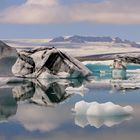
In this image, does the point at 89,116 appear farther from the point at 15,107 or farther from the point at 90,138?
the point at 15,107

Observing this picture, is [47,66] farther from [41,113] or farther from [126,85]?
[41,113]

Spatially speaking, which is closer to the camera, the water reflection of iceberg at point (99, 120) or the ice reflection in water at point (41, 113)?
the water reflection of iceberg at point (99, 120)

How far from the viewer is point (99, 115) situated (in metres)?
5.33

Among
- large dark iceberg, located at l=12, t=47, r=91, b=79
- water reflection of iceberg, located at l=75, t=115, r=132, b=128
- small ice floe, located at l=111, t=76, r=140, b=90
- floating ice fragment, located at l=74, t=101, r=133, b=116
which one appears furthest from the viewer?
large dark iceberg, located at l=12, t=47, r=91, b=79

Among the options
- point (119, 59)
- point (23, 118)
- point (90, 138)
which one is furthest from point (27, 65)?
point (90, 138)

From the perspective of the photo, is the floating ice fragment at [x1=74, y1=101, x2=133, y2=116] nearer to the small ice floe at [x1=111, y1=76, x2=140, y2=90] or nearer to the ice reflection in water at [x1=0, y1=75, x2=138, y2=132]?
the ice reflection in water at [x1=0, y1=75, x2=138, y2=132]

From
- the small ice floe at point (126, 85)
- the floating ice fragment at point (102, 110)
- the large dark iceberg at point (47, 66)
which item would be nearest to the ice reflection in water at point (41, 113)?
the floating ice fragment at point (102, 110)

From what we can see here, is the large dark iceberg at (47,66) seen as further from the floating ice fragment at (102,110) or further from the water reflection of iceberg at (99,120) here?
the water reflection of iceberg at (99,120)

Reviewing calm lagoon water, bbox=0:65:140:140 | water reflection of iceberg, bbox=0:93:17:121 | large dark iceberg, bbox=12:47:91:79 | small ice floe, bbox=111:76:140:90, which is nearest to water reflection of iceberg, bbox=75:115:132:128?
calm lagoon water, bbox=0:65:140:140

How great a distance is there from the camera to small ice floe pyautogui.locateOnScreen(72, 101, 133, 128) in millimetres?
5012

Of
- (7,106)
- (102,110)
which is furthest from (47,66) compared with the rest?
(102,110)

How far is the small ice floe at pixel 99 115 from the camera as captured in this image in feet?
16.4

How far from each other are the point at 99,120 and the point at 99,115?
0.20 m

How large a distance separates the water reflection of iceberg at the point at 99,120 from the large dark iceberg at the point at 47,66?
8.36 meters
